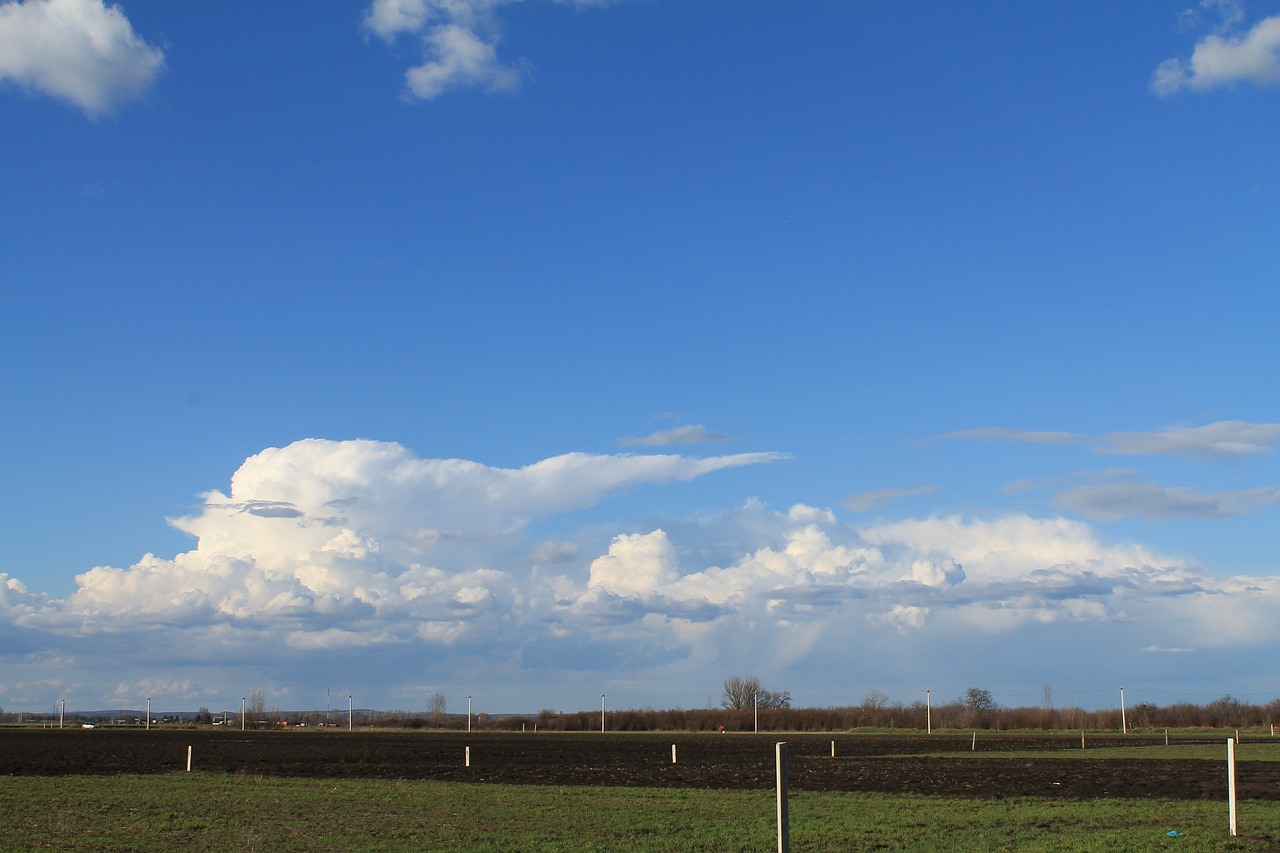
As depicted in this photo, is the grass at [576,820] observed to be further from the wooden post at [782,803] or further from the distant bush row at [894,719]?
the distant bush row at [894,719]

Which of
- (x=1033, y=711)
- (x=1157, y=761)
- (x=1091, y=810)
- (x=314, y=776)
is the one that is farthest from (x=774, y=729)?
(x=1091, y=810)

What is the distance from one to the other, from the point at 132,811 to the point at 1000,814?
1897 cm

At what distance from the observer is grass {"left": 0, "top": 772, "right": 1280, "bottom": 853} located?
63.7 ft

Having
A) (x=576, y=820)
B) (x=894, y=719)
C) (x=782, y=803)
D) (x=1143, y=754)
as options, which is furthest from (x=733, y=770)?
(x=894, y=719)

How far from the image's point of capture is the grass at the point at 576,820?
19.4 m

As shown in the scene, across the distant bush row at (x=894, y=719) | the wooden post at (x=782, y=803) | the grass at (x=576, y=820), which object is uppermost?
the wooden post at (x=782, y=803)

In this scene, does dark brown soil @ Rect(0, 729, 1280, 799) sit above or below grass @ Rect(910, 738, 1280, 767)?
above

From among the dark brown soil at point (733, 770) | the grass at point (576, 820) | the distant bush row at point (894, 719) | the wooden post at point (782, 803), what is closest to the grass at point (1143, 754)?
the dark brown soil at point (733, 770)

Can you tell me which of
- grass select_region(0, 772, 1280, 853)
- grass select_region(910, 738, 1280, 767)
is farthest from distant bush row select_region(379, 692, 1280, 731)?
grass select_region(0, 772, 1280, 853)

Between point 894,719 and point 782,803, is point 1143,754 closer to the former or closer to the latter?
point 782,803

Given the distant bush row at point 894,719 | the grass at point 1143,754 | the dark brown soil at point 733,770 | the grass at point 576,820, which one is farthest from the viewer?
the distant bush row at point 894,719

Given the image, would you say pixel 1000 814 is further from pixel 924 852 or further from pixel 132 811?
→ pixel 132 811

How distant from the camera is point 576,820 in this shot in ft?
77.3

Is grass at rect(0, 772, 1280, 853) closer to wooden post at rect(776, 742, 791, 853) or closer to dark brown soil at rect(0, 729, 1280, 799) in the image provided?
dark brown soil at rect(0, 729, 1280, 799)
